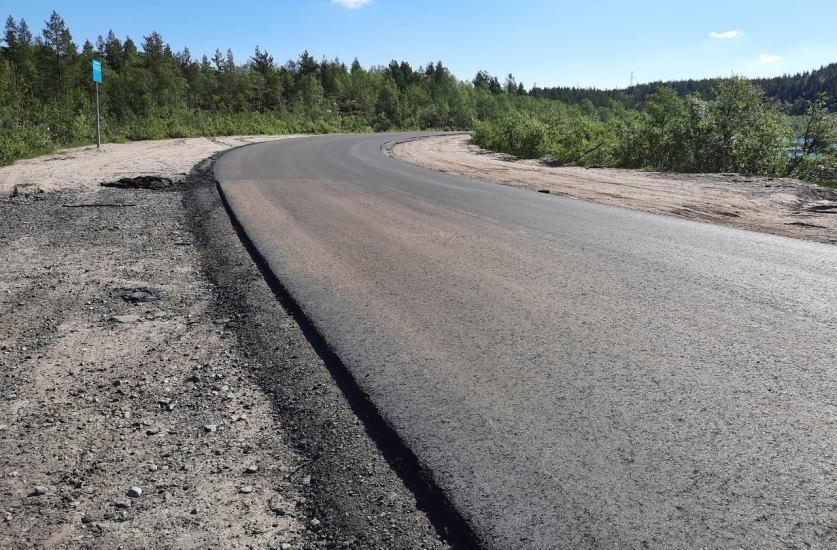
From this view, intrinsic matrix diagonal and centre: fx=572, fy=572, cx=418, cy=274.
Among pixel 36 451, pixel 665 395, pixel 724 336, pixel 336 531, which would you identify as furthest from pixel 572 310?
pixel 36 451

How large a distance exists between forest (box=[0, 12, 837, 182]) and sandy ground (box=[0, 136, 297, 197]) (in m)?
1.44

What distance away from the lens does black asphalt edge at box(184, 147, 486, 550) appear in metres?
2.12

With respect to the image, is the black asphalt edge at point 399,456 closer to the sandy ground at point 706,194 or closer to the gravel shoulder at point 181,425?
the gravel shoulder at point 181,425

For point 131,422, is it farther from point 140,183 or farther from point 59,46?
point 59,46

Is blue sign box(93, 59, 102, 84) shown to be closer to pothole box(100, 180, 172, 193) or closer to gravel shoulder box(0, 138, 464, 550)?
pothole box(100, 180, 172, 193)

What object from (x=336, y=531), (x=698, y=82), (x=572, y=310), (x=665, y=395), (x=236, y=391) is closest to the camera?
(x=336, y=531)

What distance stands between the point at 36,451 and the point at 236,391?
3.24 ft

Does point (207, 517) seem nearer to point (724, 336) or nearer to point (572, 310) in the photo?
point (572, 310)

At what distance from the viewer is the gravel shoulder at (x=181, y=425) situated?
2.20 meters

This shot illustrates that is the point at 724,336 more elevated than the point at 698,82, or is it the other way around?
the point at 698,82

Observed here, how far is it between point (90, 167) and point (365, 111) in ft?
196

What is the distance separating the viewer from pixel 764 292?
4785 millimetres

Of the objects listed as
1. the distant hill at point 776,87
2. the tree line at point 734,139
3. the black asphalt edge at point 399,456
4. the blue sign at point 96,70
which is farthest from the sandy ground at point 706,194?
the distant hill at point 776,87

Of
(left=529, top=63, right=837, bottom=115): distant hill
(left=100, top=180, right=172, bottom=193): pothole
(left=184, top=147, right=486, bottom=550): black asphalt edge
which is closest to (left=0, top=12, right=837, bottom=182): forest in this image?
(left=100, top=180, right=172, bottom=193): pothole
